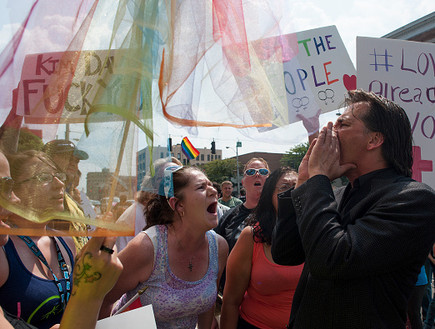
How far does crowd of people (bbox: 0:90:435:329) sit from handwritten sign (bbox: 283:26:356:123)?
0.66 ft

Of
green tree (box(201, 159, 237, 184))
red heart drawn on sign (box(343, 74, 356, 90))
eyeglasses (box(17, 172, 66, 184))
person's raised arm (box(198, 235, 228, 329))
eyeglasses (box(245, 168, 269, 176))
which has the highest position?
red heart drawn on sign (box(343, 74, 356, 90))

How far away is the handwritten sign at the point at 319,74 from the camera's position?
1.35m

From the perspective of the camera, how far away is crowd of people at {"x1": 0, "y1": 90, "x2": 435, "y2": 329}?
949mm

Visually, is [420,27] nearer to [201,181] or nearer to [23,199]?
[201,181]

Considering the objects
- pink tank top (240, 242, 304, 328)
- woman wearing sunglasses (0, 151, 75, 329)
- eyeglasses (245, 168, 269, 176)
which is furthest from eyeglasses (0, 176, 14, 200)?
eyeglasses (245, 168, 269, 176)

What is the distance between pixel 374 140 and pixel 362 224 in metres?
0.41

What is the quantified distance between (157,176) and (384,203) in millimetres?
836

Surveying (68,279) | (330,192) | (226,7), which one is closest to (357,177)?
(330,192)

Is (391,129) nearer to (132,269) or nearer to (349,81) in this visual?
(349,81)

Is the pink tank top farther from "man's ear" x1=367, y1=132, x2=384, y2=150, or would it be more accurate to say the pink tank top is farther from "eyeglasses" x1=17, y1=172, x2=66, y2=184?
"eyeglasses" x1=17, y1=172, x2=66, y2=184

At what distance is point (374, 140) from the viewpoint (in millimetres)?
1521

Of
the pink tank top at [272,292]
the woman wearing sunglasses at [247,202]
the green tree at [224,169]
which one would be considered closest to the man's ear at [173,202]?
the pink tank top at [272,292]

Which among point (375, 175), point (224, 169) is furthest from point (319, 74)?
point (224, 169)

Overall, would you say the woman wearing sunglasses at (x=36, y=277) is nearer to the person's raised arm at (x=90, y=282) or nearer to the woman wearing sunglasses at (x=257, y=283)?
the person's raised arm at (x=90, y=282)
